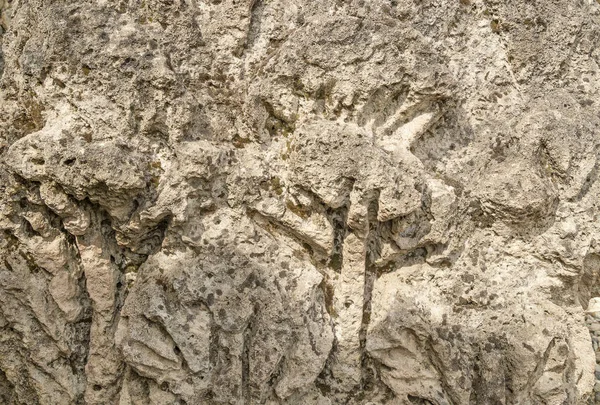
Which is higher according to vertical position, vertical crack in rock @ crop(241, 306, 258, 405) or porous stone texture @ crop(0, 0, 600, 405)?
porous stone texture @ crop(0, 0, 600, 405)

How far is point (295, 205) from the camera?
2734 mm

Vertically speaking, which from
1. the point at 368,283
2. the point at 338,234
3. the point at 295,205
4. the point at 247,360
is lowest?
the point at 247,360

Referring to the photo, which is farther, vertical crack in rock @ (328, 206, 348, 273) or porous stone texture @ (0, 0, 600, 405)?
vertical crack in rock @ (328, 206, 348, 273)

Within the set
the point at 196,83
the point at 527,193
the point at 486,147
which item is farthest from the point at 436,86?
the point at 196,83

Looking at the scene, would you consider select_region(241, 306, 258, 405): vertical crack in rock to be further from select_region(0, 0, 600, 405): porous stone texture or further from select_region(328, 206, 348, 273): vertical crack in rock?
select_region(328, 206, 348, 273): vertical crack in rock

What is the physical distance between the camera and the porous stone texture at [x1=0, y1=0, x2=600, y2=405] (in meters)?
2.61

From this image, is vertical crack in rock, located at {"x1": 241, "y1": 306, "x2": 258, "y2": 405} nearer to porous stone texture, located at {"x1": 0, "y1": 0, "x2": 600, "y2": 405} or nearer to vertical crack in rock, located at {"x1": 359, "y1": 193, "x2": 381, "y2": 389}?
porous stone texture, located at {"x1": 0, "y1": 0, "x2": 600, "y2": 405}

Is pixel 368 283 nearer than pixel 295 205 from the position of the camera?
No

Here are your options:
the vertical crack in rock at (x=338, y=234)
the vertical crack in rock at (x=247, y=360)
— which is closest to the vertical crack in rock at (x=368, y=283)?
the vertical crack in rock at (x=338, y=234)

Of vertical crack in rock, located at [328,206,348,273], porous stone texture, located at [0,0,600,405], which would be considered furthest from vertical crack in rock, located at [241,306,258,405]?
vertical crack in rock, located at [328,206,348,273]

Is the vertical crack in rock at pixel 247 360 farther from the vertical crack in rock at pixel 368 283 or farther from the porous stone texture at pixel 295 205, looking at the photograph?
the vertical crack in rock at pixel 368 283

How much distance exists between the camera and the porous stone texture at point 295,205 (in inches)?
103

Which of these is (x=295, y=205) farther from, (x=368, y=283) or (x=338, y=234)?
(x=368, y=283)

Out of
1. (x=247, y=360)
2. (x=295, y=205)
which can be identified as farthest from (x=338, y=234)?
(x=247, y=360)
